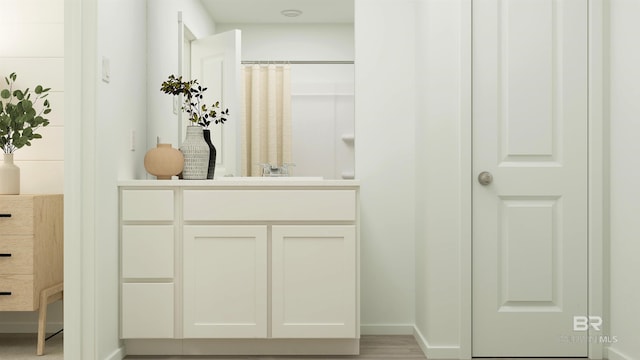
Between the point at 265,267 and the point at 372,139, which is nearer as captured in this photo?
the point at 265,267

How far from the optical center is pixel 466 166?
8.71 feet

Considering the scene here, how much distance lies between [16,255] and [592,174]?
2848mm

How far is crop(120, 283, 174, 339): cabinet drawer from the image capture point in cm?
260

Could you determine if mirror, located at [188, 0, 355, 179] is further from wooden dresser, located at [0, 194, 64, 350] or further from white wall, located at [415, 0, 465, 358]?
wooden dresser, located at [0, 194, 64, 350]

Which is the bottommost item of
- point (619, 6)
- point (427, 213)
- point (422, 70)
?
point (427, 213)

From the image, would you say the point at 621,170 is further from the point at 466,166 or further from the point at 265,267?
the point at 265,267

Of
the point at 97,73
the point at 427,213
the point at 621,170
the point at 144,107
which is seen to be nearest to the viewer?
the point at 97,73

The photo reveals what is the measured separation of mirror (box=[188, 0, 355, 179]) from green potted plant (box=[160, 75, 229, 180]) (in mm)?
118

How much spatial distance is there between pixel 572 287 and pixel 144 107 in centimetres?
244

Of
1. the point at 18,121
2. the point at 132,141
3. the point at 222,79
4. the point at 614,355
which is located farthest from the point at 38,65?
the point at 614,355

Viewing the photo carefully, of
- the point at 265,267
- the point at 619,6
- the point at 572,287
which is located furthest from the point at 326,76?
the point at 572,287

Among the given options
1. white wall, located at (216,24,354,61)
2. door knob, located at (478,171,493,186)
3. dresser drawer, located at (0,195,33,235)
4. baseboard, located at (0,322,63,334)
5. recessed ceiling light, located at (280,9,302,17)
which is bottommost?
baseboard, located at (0,322,63,334)

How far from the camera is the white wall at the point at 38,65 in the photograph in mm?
3070

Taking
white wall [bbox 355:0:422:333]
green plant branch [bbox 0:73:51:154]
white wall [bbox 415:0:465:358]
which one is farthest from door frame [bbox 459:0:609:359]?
green plant branch [bbox 0:73:51:154]
